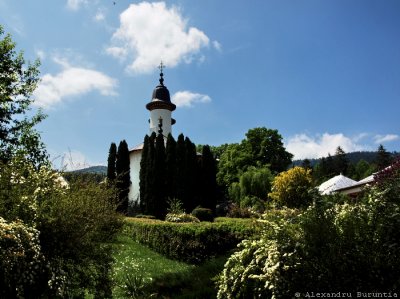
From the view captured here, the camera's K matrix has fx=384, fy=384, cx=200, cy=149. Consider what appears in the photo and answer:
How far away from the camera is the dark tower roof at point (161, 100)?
151 ft

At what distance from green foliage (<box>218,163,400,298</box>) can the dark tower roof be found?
42.0 m

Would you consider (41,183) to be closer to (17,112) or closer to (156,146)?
(17,112)

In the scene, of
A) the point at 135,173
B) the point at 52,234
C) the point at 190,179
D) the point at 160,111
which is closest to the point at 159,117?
the point at 160,111

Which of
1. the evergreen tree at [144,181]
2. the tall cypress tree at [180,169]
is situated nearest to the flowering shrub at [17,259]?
the tall cypress tree at [180,169]

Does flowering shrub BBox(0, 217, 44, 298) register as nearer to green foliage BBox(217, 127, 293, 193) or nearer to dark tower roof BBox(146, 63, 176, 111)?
green foliage BBox(217, 127, 293, 193)

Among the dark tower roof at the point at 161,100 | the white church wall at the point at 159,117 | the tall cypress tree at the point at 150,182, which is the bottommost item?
the tall cypress tree at the point at 150,182

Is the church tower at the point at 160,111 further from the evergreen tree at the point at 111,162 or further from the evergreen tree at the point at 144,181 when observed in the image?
the evergreen tree at the point at 144,181

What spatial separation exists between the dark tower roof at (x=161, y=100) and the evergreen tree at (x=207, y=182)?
1480cm

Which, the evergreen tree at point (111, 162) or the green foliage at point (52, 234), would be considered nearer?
the green foliage at point (52, 234)

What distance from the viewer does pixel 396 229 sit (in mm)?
4258

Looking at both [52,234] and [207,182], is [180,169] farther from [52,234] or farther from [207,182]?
[52,234]

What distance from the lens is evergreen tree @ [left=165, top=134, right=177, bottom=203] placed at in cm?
2986

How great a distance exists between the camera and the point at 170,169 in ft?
101

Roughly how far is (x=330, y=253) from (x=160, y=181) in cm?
2596
